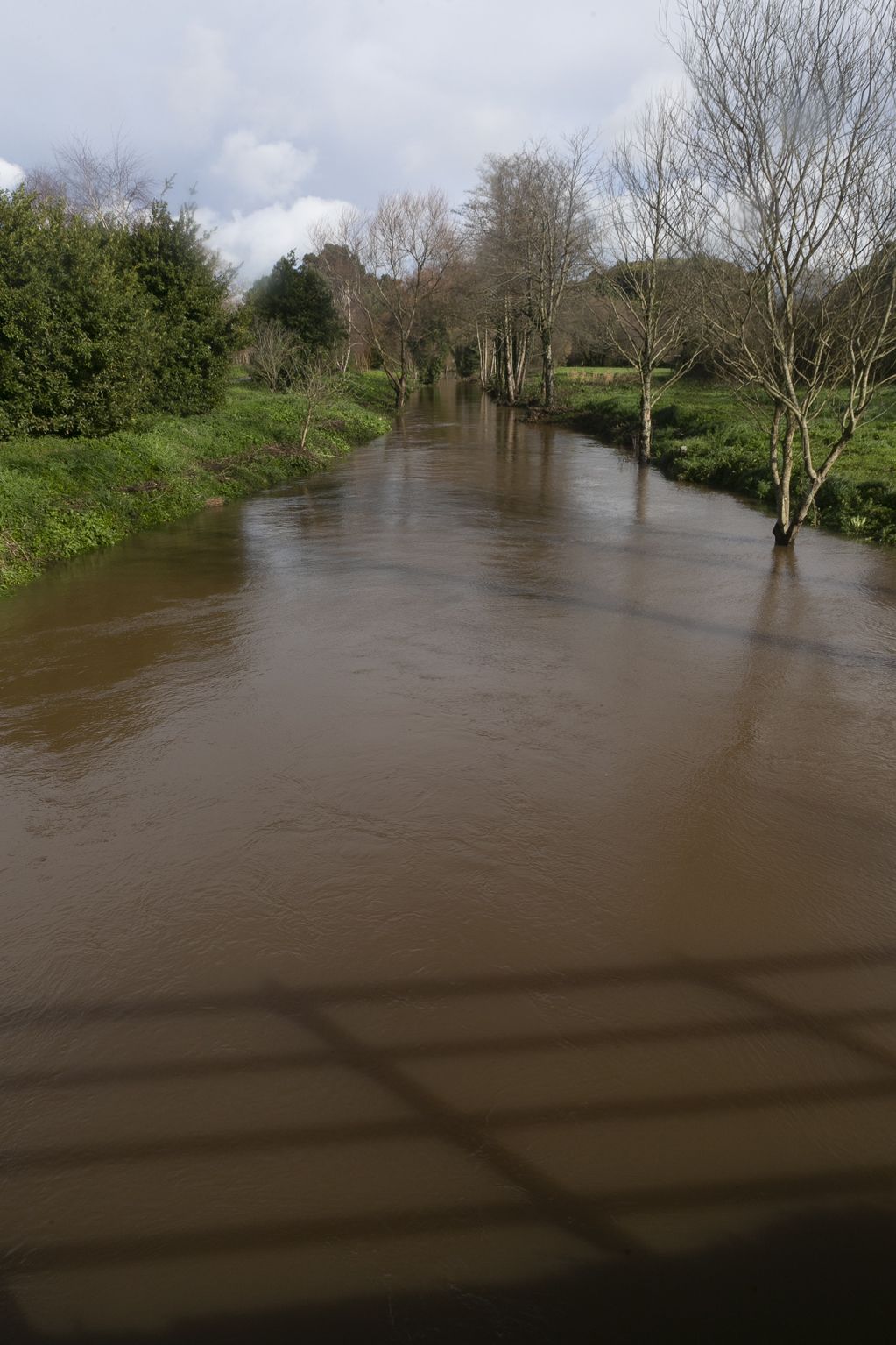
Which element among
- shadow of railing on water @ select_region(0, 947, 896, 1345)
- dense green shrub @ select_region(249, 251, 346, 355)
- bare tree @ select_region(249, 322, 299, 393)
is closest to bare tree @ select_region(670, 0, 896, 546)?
shadow of railing on water @ select_region(0, 947, 896, 1345)

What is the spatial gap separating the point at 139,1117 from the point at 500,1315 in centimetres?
150

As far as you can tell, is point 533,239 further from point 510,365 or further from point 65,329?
point 65,329

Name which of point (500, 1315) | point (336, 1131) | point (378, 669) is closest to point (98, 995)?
point (336, 1131)

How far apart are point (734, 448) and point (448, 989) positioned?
57.4 ft

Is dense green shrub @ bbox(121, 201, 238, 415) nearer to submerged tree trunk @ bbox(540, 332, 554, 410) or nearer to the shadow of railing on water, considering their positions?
submerged tree trunk @ bbox(540, 332, 554, 410)

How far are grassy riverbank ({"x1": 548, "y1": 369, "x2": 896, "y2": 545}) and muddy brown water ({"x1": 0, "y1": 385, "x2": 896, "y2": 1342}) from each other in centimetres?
604

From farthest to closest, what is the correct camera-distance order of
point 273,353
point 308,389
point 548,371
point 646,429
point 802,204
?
point 548,371 → point 273,353 → point 646,429 → point 308,389 → point 802,204

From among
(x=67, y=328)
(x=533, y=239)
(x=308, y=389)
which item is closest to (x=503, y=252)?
(x=533, y=239)

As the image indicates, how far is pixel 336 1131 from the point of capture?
9.84 feet

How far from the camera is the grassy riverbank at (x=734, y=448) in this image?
42.5 feet

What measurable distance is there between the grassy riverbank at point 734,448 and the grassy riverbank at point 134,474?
9.70 metres

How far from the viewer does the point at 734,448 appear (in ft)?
60.5

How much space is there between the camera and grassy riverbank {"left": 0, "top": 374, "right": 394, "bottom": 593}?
1149 cm

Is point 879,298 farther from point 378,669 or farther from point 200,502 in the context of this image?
point 200,502
